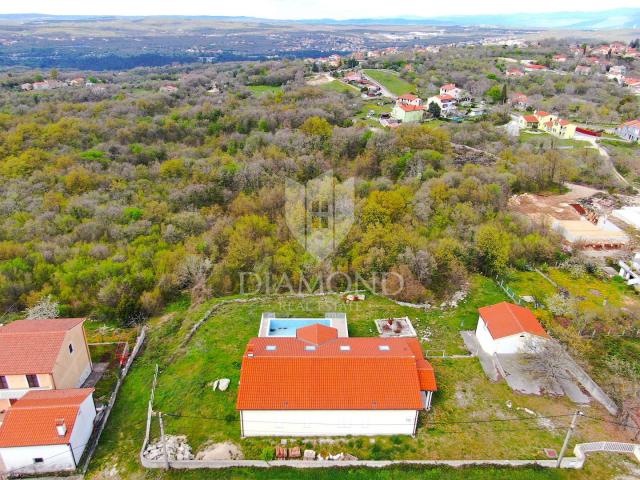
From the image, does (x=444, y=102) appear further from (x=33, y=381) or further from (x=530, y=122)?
(x=33, y=381)

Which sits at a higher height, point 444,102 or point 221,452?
point 444,102

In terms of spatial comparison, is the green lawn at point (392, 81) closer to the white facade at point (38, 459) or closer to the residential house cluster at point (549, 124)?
the residential house cluster at point (549, 124)

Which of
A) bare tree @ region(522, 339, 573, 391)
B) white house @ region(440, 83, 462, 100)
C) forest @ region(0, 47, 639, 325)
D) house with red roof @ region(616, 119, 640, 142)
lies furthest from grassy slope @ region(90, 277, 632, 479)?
white house @ region(440, 83, 462, 100)

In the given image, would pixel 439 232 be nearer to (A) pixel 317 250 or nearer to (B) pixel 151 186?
(A) pixel 317 250

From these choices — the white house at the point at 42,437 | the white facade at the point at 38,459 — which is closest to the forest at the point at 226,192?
the white house at the point at 42,437

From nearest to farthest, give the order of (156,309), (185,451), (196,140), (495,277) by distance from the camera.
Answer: (185,451) < (156,309) < (495,277) < (196,140)

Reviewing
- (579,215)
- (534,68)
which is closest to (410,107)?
(579,215)

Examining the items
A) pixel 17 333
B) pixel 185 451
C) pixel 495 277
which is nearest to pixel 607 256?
pixel 495 277
